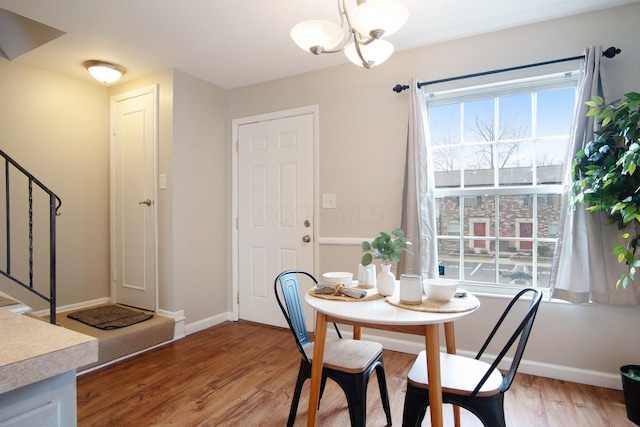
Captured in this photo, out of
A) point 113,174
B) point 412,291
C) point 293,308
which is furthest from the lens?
point 113,174

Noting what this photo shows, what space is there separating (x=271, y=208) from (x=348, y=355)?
1.99m

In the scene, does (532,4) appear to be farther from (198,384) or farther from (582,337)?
(198,384)

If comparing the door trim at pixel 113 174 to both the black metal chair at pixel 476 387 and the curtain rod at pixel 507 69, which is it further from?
the black metal chair at pixel 476 387

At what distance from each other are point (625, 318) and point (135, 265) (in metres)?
3.90

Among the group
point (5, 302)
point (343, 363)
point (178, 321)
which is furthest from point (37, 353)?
point (178, 321)

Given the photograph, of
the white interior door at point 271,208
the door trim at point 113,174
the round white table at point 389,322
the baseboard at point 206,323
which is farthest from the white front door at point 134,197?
the round white table at point 389,322

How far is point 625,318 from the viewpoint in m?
2.16

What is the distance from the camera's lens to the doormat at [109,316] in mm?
2865

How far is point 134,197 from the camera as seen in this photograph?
3.41m

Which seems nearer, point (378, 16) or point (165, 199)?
point (378, 16)

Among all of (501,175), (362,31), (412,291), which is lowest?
(412,291)

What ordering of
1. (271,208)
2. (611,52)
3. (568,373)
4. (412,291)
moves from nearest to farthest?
(412,291) < (611,52) < (568,373) < (271,208)

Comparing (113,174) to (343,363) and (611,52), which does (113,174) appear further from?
(611,52)

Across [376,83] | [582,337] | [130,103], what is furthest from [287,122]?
[582,337]
